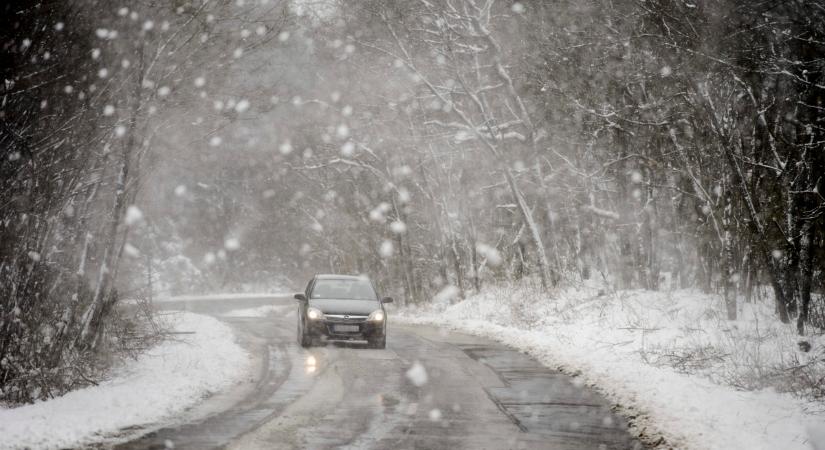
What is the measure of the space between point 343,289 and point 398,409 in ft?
29.1

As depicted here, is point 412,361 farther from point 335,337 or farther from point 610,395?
point 610,395

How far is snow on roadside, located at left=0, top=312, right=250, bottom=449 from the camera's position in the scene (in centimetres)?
723

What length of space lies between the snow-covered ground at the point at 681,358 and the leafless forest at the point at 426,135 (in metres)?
1.35

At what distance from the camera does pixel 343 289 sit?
58.3ft

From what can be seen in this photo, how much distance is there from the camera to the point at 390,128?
1302 inches

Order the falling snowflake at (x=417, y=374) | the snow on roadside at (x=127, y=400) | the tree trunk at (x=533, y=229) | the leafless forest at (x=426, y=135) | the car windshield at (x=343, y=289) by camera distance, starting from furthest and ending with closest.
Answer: the tree trunk at (x=533, y=229) → the car windshield at (x=343, y=289) → the falling snowflake at (x=417, y=374) → the leafless forest at (x=426, y=135) → the snow on roadside at (x=127, y=400)

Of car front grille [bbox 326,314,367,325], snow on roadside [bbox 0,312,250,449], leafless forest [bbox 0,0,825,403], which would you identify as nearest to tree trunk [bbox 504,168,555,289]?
leafless forest [bbox 0,0,825,403]

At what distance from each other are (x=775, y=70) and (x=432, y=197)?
20.0m

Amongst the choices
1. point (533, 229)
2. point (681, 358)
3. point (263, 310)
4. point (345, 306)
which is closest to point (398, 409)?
point (681, 358)

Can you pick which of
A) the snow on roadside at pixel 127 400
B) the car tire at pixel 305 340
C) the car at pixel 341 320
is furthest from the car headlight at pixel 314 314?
the snow on roadside at pixel 127 400

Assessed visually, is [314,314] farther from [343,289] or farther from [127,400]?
[127,400]

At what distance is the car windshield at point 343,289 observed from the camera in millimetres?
17500

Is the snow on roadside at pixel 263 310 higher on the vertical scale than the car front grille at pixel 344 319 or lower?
lower

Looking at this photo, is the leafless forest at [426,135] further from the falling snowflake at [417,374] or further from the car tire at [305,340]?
the falling snowflake at [417,374]
